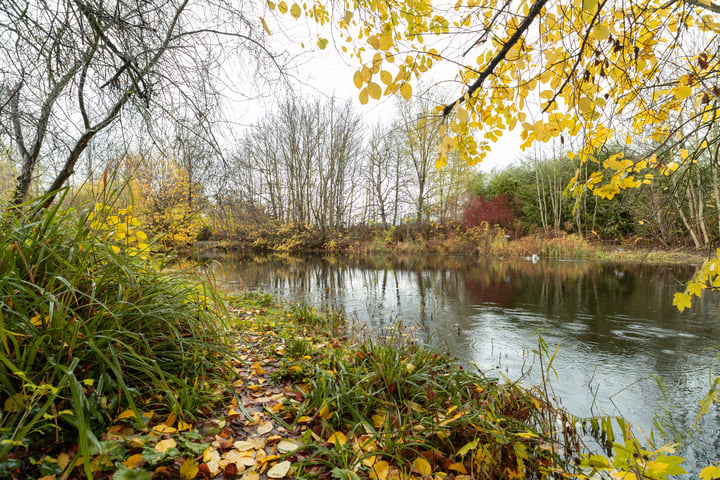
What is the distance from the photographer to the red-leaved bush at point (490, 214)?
18578mm

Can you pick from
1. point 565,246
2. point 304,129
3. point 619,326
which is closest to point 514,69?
point 619,326

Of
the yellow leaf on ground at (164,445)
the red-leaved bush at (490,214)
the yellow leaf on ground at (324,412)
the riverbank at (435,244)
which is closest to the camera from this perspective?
the yellow leaf on ground at (164,445)

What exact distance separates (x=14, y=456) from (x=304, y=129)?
18.1 metres

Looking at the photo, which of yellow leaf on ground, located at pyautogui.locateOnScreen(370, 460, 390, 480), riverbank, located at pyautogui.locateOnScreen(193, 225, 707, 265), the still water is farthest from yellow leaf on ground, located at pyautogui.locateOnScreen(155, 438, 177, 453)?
riverbank, located at pyautogui.locateOnScreen(193, 225, 707, 265)

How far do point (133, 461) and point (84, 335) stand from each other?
574mm

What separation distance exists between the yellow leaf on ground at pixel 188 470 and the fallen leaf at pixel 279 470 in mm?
272

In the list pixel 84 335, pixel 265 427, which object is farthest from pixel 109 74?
pixel 265 427

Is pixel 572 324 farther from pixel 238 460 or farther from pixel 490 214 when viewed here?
pixel 490 214

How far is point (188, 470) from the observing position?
119cm

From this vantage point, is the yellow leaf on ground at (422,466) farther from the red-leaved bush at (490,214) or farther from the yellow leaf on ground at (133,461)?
the red-leaved bush at (490,214)

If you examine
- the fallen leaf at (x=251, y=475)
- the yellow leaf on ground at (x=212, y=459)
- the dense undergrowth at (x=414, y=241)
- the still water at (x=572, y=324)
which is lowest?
the still water at (x=572, y=324)

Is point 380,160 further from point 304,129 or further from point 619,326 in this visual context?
point 619,326

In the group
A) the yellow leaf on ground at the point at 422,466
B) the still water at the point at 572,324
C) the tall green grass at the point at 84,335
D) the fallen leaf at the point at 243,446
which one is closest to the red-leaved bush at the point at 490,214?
the still water at the point at 572,324

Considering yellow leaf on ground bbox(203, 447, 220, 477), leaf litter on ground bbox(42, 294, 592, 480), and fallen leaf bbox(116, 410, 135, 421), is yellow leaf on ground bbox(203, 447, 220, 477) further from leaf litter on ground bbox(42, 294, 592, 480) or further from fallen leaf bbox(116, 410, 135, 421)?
fallen leaf bbox(116, 410, 135, 421)
